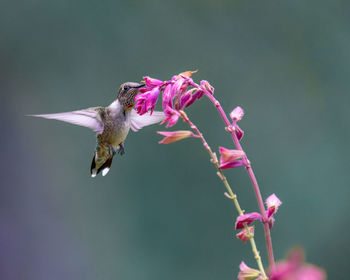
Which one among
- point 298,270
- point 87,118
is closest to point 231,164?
point 298,270

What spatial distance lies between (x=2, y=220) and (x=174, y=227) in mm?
1125

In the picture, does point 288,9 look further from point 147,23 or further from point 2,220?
point 2,220

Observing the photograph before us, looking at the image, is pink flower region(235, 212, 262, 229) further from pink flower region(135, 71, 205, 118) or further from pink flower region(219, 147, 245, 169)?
pink flower region(135, 71, 205, 118)

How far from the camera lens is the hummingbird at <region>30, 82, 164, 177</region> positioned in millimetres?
1195

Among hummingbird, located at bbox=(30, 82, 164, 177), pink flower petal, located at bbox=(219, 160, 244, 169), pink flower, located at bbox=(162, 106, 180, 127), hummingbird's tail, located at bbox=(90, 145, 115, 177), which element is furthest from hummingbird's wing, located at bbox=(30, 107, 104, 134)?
pink flower petal, located at bbox=(219, 160, 244, 169)

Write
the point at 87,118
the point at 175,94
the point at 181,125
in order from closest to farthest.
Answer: the point at 175,94 < the point at 87,118 < the point at 181,125

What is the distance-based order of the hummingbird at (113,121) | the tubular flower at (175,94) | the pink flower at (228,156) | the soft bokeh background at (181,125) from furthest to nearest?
1. the soft bokeh background at (181,125)
2. the hummingbird at (113,121)
3. the tubular flower at (175,94)
4. the pink flower at (228,156)

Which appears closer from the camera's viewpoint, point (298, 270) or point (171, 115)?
point (298, 270)

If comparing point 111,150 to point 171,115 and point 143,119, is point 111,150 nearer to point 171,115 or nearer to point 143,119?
point 143,119

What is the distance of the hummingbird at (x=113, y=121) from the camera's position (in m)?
1.20

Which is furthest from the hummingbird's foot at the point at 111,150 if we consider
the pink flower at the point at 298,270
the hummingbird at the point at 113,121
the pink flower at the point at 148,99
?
the pink flower at the point at 298,270

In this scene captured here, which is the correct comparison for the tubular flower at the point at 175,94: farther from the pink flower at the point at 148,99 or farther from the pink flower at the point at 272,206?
the pink flower at the point at 272,206

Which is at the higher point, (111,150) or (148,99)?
(148,99)

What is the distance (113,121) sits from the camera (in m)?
1.28
